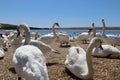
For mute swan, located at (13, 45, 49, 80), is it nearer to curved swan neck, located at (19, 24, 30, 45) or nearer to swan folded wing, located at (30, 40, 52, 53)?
curved swan neck, located at (19, 24, 30, 45)

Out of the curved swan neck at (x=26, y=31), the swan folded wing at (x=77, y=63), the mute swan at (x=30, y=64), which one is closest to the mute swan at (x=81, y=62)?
the swan folded wing at (x=77, y=63)

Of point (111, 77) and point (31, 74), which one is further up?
point (31, 74)

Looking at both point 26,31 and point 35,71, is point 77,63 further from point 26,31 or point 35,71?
point 35,71

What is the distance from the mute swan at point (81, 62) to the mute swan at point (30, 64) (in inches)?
70.1

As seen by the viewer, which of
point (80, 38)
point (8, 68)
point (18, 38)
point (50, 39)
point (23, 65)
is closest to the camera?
point (23, 65)

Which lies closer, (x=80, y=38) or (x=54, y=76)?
(x=54, y=76)

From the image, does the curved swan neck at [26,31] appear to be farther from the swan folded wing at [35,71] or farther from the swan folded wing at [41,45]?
the swan folded wing at [35,71]

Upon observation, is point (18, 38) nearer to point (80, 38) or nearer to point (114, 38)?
point (114, 38)

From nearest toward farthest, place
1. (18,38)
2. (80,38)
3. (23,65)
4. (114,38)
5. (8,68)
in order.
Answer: (23,65) → (8,68) → (18,38) → (114,38) → (80,38)

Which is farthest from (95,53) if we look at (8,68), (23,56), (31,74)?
(31,74)

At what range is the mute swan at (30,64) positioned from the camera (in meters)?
5.04

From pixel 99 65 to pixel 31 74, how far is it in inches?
196

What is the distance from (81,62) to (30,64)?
2821 mm

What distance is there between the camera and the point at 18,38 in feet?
34.4
